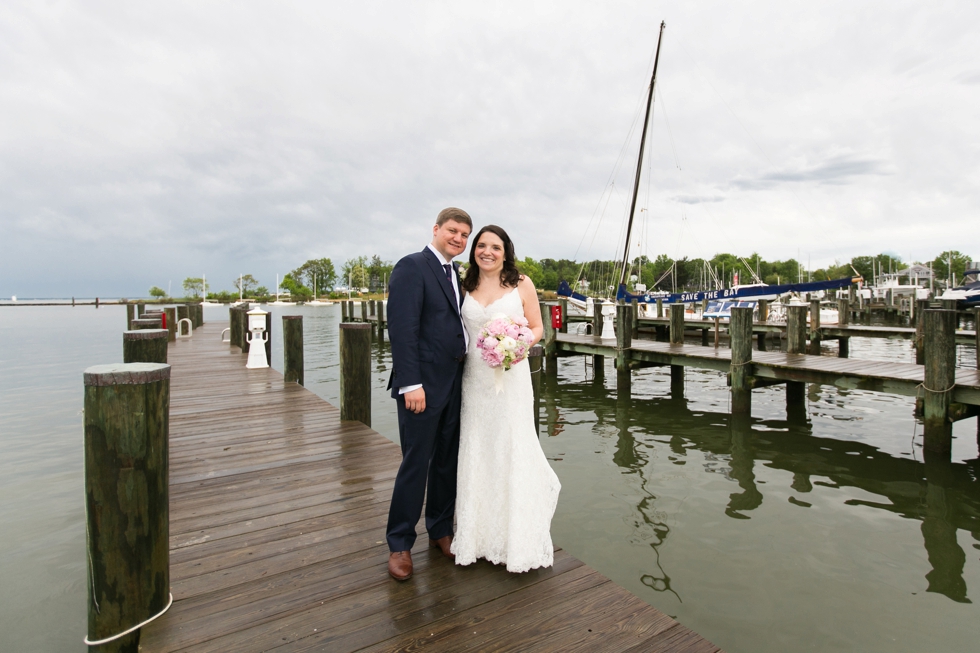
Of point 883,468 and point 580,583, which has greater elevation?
point 580,583

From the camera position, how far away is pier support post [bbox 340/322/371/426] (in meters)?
6.47

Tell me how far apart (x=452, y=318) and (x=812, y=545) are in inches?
180

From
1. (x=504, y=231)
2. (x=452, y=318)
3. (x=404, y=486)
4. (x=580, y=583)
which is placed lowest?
(x=580, y=583)

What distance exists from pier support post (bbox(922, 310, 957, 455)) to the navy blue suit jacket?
7840mm

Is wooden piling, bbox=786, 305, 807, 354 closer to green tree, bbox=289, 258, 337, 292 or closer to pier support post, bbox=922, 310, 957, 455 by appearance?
pier support post, bbox=922, 310, 957, 455

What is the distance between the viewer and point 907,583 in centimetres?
447

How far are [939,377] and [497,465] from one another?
7808 millimetres

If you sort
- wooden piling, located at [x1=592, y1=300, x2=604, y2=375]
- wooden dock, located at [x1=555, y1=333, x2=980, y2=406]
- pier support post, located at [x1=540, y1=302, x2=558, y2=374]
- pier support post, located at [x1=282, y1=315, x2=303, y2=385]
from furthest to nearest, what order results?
wooden piling, located at [x1=592, y1=300, x2=604, y2=375] < pier support post, located at [x1=540, y1=302, x2=558, y2=374] < pier support post, located at [x1=282, y1=315, x2=303, y2=385] < wooden dock, located at [x1=555, y1=333, x2=980, y2=406]

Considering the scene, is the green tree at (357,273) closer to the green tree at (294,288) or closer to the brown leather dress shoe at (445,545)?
the green tree at (294,288)

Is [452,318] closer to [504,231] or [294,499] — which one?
[504,231]

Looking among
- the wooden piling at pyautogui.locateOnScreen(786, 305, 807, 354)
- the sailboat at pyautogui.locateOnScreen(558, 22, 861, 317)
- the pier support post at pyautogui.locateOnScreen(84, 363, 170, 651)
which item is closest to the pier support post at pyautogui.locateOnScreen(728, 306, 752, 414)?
the wooden piling at pyautogui.locateOnScreen(786, 305, 807, 354)

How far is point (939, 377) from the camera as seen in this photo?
24.7ft

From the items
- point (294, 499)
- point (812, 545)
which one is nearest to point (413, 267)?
point (294, 499)

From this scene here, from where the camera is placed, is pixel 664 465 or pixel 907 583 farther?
pixel 664 465
